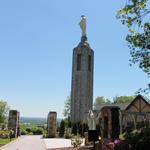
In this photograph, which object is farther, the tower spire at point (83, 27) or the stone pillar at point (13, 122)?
the tower spire at point (83, 27)

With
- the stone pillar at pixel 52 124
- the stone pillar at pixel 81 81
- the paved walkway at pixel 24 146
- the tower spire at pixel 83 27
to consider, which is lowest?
the paved walkway at pixel 24 146

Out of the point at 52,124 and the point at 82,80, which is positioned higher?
the point at 82,80

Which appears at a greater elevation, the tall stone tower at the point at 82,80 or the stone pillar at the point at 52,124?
the tall stone tower at the point at 82,80

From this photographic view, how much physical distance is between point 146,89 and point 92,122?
916 cm

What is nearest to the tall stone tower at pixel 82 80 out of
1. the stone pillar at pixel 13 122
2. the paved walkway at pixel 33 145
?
the stone pillar at pixel 13 122

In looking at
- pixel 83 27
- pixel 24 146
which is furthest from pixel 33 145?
pixel 83 27

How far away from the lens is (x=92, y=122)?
25000mm

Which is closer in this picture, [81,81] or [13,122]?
[13,122]

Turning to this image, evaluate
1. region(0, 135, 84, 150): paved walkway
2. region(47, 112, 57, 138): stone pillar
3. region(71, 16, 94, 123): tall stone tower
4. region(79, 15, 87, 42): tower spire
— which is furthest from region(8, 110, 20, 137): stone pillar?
region(79, 15, 87, 42): tower spire

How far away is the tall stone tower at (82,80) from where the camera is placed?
62.3m

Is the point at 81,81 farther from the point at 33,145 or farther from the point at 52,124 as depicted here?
the point at 33,145

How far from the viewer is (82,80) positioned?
62625 mm

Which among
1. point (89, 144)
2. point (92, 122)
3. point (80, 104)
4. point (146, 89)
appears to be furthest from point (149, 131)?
point (80, 104)

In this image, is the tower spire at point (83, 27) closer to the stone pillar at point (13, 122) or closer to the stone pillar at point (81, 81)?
the stone pillar at point (81, 81)
